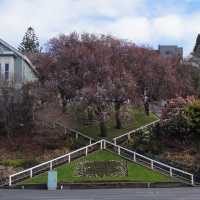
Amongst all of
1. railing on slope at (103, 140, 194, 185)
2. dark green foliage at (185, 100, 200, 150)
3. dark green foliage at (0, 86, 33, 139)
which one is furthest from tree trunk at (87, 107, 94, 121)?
dark green foliage at (185, 100, 200, 150)

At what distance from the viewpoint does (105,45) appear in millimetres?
50719

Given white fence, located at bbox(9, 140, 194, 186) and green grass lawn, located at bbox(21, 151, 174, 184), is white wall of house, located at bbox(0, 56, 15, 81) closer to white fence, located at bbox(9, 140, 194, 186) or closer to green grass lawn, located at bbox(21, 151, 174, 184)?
white fence, located at bbox(9, 140, 194, 186)

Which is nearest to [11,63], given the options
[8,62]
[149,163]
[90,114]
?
[8,62]

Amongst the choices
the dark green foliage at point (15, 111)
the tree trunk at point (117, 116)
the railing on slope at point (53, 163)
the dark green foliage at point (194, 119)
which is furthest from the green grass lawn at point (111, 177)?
the tree trunk at point (117, 116)

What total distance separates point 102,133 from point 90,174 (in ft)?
39.1

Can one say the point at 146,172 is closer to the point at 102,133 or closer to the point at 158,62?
the point at 102,133

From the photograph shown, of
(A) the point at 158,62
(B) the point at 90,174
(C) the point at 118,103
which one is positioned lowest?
→ (B) the point at 90,174

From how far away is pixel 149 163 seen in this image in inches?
1558

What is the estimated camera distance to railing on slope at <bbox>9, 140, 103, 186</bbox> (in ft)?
119

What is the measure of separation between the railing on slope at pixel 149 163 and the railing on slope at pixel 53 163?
1.12 m

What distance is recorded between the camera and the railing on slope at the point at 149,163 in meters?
36.6

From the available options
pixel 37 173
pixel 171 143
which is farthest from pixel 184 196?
pixel 171 143

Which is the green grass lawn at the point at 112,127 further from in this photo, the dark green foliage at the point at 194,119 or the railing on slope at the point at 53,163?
the dark green foliage at the point at 194,119

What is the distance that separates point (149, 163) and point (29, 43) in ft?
262
